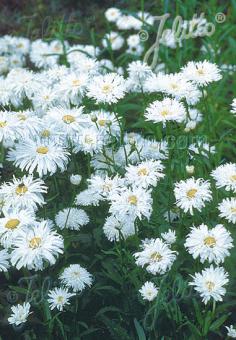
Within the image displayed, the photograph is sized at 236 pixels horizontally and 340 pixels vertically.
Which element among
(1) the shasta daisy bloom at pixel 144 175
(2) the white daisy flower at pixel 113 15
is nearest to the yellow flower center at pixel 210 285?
(1) the shasta daisy bloom at pixel 144 175

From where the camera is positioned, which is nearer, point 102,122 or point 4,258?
point 4,258

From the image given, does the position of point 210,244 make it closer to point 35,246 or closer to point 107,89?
point 35,246

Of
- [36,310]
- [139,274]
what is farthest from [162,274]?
[36,310]

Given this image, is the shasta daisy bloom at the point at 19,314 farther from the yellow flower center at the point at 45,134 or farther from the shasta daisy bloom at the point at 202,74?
the shasta daisy bloom at the point at 202,74

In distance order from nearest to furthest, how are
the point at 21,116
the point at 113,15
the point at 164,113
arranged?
the point at 164,113, the point at 21,116, the point at 113,15

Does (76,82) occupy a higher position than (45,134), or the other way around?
(76,82)

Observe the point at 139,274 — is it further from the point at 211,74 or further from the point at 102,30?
the point at 102,30

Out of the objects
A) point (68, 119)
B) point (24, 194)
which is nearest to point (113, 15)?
point (68, 119)
